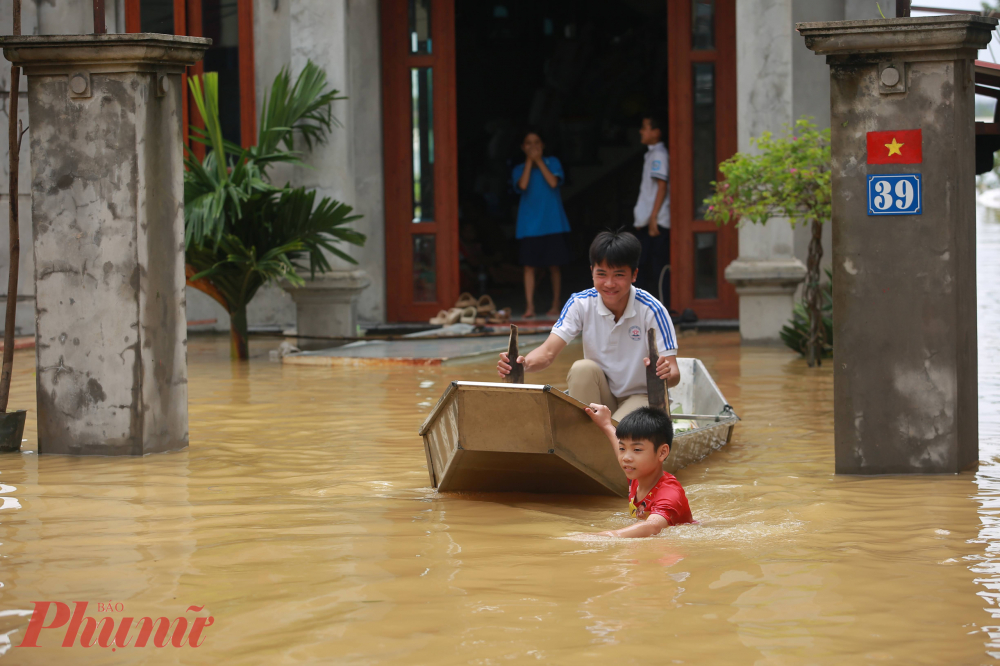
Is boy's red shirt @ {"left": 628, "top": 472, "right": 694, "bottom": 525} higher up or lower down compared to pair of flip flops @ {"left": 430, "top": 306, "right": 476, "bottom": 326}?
lower down

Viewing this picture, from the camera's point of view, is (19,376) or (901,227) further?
(19,376)

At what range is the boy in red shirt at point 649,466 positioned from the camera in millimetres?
4188

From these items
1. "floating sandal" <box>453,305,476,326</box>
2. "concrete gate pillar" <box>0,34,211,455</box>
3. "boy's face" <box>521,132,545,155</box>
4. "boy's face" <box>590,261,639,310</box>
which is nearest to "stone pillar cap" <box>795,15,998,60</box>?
"boy's face" <box>590,261,639,310</box>

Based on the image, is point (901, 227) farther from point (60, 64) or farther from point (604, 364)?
point (60, 64)

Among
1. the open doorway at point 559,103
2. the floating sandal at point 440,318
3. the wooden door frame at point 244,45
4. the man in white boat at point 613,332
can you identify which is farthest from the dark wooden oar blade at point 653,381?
the open doorway at point 559,103

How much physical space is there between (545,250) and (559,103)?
5263mm

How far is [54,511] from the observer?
4.46 m

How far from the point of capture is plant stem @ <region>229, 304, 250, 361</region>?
403 inches

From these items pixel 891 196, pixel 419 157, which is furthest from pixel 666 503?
pixel 419 157

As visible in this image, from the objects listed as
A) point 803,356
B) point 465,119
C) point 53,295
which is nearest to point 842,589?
point 53,295

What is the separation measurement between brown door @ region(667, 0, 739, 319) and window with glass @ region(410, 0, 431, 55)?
271 cm

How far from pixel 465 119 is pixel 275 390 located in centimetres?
1015

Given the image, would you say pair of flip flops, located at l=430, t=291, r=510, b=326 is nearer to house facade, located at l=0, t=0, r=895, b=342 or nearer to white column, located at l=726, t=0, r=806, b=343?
house facade, located at l=0, t=0, r=895, b=342

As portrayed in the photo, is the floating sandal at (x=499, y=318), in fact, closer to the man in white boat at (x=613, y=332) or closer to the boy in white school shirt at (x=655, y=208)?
the boy in white school shirt at (x=655, y=208)
